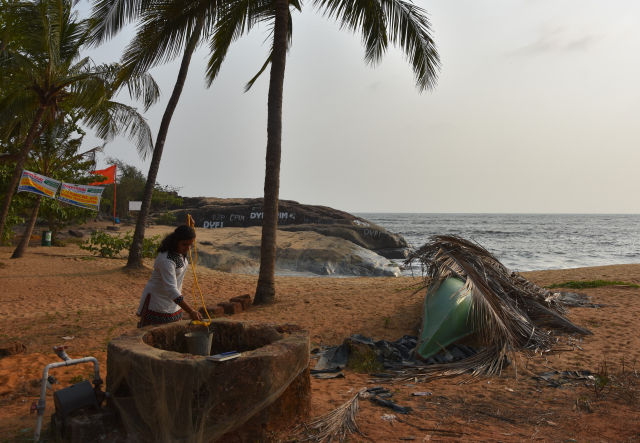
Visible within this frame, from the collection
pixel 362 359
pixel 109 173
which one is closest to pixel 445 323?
pixel 362 359

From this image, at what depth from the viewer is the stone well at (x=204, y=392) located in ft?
9.53

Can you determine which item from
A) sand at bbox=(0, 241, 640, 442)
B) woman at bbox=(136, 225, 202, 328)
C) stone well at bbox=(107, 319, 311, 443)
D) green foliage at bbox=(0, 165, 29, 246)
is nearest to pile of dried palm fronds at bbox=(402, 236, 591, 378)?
sand at bbox=(0, 241, 640, 442)

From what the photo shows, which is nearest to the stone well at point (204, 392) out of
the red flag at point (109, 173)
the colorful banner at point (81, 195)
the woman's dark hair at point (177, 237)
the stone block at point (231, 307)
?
the woman's dark hair at point (177, 237)

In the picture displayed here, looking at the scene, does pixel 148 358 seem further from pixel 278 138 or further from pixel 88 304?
pixel 88 304

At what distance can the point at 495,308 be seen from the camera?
5.90 metres

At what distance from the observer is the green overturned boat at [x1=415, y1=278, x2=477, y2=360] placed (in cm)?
559

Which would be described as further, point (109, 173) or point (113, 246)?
point (109, 173)

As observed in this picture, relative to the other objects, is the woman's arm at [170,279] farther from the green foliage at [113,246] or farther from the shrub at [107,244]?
the shrub at [107,244]

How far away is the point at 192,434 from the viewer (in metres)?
2.87

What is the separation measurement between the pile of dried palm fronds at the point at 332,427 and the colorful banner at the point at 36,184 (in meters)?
12.7

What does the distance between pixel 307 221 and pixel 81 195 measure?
17253mm

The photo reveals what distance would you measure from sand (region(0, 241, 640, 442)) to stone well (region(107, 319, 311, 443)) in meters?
0.35

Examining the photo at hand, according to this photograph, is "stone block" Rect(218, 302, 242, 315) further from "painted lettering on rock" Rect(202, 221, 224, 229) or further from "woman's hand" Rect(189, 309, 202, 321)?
"painted lettering on rock" Rect(202, 221, 224, 229)

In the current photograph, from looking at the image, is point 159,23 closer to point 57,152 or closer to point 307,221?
point 57,152
